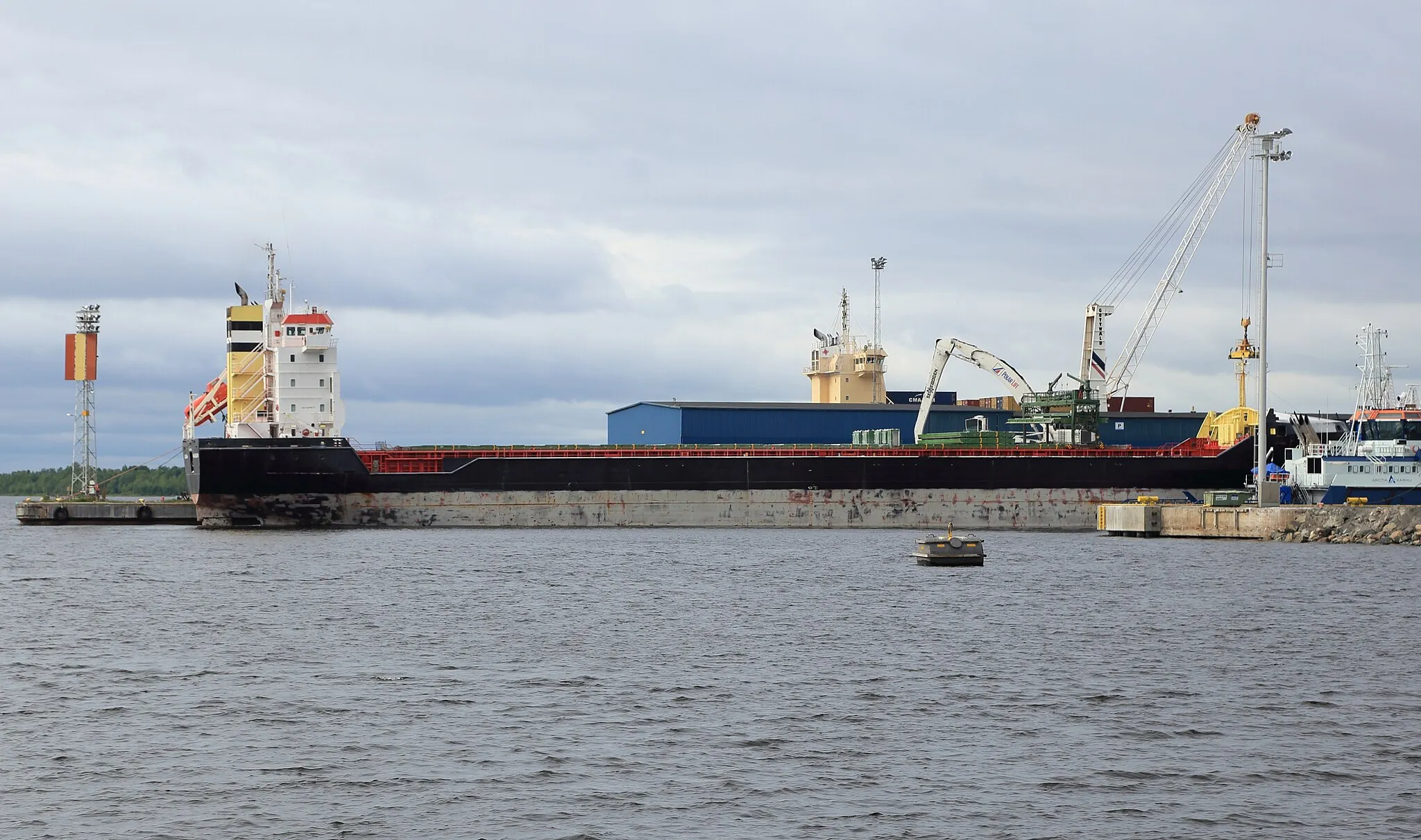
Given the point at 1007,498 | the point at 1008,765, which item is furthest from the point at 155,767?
the point at 1007,498

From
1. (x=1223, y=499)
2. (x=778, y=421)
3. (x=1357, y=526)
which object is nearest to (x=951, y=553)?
(x=1357, y=526)

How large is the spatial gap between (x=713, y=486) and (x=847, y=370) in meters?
33.1

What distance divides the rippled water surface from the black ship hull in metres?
22.9

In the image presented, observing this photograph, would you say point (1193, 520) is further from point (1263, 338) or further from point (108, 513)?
point (108, 513)

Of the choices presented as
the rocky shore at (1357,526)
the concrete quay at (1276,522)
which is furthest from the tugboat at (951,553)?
the rocky shore at (1357,526)

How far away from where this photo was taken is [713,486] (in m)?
75.2

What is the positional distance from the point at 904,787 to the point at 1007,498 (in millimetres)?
58392

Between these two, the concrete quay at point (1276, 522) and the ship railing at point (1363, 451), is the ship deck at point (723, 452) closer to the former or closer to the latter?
the concrete quay at point (1276, 522)

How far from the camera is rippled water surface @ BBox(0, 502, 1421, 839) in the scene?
18.7 m

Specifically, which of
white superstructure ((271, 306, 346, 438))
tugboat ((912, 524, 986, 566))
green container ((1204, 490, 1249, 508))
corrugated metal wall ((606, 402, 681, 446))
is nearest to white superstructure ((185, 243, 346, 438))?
white superstructure ((271, 306, 346, 438))

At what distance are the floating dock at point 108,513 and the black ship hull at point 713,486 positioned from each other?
1301 cm

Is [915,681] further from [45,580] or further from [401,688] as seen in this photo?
[45,580]

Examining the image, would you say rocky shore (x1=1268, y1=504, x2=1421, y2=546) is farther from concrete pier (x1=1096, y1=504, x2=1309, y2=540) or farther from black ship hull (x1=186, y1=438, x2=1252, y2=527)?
black ship hull (x1=186, y1=438, x2=1252, y2=527)

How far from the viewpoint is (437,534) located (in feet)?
250
